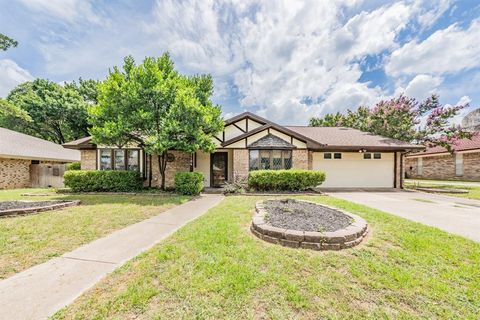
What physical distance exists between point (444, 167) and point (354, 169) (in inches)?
604

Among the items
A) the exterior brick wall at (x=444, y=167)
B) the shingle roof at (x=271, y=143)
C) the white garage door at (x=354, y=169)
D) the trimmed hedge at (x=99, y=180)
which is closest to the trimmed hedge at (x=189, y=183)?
the trimmed hedge at (x=99, y=180)

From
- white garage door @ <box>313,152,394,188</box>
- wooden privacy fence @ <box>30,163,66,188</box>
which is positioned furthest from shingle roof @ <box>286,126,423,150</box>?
wooden privacy fence @ <box>30,163,66,188</box>

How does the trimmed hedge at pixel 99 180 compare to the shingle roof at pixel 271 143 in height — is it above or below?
below

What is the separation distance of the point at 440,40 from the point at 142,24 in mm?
15183

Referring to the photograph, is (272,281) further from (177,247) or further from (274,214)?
(274,214)

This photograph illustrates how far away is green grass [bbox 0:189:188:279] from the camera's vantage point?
142 inches

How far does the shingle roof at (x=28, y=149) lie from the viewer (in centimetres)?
1398

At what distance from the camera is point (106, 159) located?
41.7 feet

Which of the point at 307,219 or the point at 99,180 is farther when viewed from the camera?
the point at 99,180

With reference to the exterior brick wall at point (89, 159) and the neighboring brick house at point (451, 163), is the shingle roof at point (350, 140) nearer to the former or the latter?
the neighboring brick house at point (451, 163)

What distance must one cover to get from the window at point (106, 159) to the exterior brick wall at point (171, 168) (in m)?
2.79

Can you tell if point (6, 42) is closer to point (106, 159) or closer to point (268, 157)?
point (106, 159)

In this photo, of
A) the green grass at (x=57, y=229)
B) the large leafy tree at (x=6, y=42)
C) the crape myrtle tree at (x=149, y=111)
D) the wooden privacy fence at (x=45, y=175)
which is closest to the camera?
the green grass at (x=57, y=229)

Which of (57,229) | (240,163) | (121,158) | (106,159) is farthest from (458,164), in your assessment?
(106,159)
